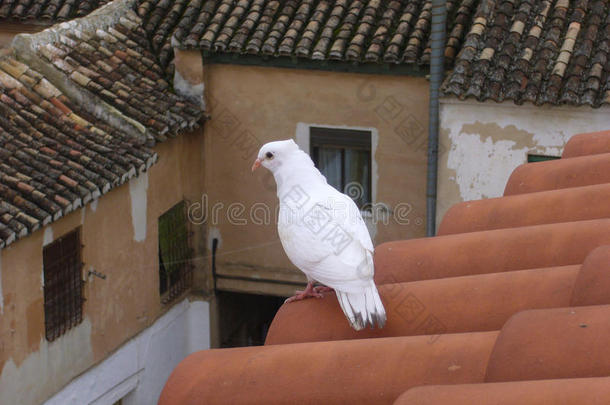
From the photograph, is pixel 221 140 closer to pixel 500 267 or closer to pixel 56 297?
pixel 56 297

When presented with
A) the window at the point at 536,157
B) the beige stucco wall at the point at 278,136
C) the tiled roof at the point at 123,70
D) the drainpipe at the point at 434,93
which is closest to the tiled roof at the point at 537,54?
the drainpipe at the point at 434,93

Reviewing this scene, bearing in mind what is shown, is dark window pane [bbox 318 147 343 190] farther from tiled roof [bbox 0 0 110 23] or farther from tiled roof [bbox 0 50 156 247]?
tiled roof [bbox 0 0 110 23]

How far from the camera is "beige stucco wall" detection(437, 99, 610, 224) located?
10.9 metres

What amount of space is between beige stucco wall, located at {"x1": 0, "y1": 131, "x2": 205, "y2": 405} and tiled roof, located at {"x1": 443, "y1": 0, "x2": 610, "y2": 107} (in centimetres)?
395

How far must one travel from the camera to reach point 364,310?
13.0ft

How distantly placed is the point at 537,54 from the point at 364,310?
758cm

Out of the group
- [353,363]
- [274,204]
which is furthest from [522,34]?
[353,363]

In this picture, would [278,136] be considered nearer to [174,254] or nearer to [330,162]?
[330,162]

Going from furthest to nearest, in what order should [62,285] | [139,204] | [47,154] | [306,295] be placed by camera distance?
[139,204]
[62,285]
[47,154]
[306,295]

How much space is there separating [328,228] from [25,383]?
19.7ft

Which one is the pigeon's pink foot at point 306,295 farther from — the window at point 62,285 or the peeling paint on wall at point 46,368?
the window at point 62,285

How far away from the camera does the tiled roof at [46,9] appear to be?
13445mm

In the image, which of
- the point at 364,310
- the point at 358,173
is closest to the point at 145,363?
the point at 358,173

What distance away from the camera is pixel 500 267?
4301mm
